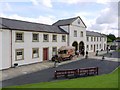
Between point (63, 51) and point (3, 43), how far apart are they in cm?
1254

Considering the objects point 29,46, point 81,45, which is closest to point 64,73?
point 29,46

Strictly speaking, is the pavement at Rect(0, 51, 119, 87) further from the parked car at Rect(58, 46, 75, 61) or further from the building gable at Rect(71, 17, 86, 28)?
the building gable at Rect(71, 17, 86, 28)

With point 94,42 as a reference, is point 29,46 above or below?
below

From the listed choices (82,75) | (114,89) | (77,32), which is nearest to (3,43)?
(82,75)

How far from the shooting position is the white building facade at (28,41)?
2225 centimetres

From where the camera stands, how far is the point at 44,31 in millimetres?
29281

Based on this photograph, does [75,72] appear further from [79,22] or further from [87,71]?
[79,22]

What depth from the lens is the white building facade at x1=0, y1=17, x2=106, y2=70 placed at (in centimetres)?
2225

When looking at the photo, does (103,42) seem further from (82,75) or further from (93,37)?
(82,75)

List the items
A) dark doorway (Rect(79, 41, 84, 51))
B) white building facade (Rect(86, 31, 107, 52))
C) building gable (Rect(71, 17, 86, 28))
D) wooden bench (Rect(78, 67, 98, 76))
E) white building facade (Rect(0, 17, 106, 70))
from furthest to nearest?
white building facade (Rect(86, 31, 107, 52)) < dark doorway (Rect(79, 41, 84, 51)) < building gable (Rect(71, 17, 86, 28)) < white building facade (Rect(0, 17, 106, 70)) < wooden bench (Rect(78, 67, 98, 76))

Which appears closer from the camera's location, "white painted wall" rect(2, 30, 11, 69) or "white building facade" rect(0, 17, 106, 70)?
"white painted wall" rect(2, 30, 11, 69)

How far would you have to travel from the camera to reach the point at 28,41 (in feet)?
85.3

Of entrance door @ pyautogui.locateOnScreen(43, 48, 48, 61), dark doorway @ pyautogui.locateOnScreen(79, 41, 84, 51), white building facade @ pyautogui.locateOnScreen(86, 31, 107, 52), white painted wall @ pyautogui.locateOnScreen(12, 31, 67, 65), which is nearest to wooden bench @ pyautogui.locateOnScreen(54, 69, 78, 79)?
white painted wall @ pyautogui.locateOnScreen(12, 31, 67, 65)

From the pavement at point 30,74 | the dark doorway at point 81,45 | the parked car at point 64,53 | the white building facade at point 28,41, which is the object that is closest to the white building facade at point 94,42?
the dark doorway at point 81,45
